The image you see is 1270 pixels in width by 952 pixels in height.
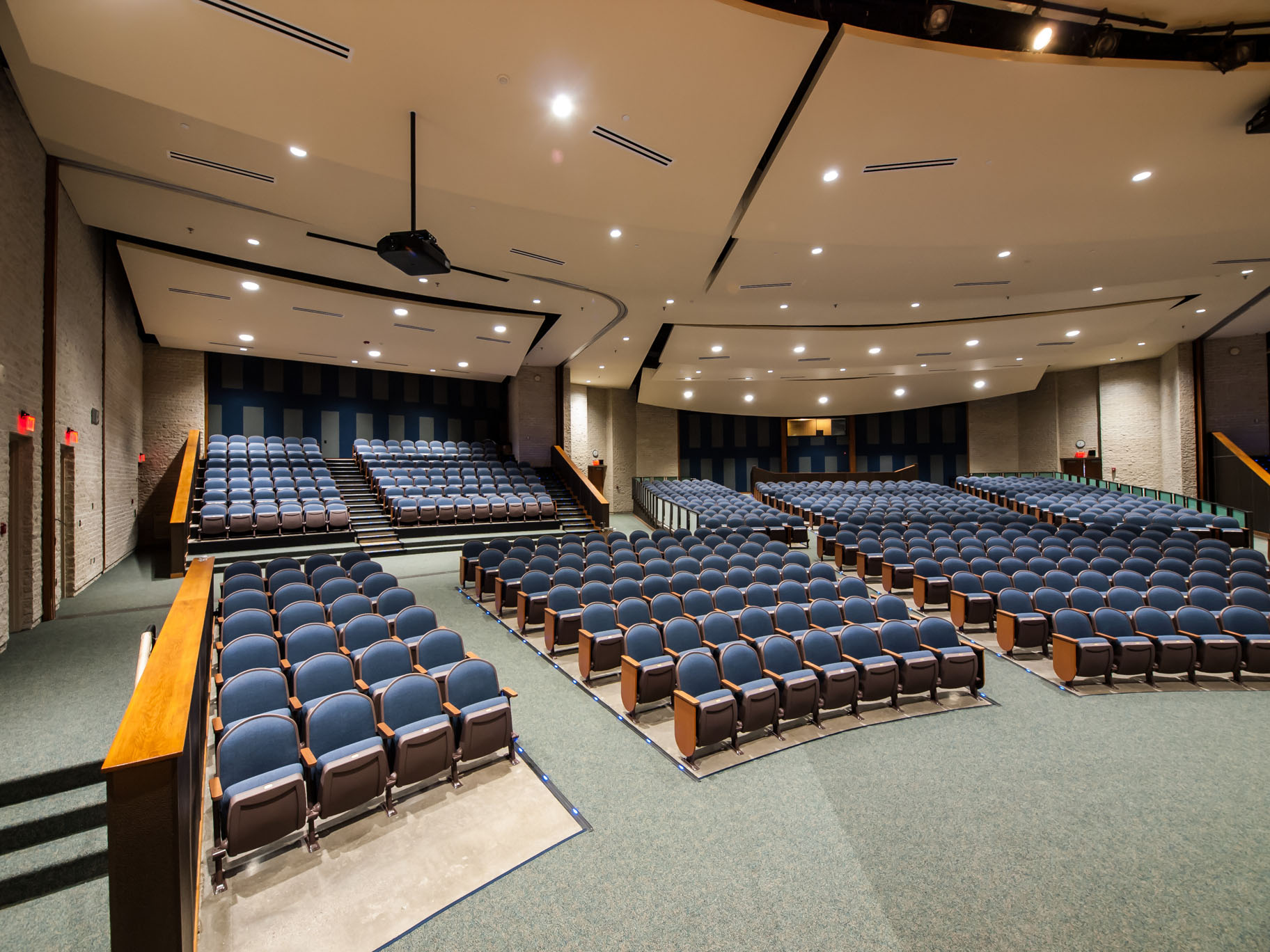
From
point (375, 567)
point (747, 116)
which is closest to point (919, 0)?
point (747, 116)

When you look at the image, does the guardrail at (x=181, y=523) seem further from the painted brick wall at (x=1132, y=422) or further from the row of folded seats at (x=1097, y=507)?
the painted brick wall at (x=1132, y=422)

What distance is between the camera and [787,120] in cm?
573

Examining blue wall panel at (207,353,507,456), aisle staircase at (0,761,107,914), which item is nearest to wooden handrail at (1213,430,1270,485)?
blue wall panel at (207,353,507,456)

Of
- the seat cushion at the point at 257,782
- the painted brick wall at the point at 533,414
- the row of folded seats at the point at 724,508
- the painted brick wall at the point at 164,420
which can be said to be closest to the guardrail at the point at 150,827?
the seat cushion at the point at 257,782

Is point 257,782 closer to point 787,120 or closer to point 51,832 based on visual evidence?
point 51,832

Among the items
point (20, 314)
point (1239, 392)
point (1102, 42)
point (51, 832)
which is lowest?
point (51, 832)

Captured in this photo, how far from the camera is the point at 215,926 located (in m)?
2.59

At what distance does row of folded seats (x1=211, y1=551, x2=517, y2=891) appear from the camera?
2.98 metres

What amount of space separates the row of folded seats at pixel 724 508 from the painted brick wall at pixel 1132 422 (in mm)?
11552

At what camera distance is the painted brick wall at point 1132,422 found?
17.3 metres

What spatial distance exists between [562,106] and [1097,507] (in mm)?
14305

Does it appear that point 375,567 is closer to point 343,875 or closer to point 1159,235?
point 343,875

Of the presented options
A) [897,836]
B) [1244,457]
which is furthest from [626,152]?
[1244,457]

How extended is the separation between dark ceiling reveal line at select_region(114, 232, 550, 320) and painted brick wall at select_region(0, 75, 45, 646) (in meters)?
2.34
